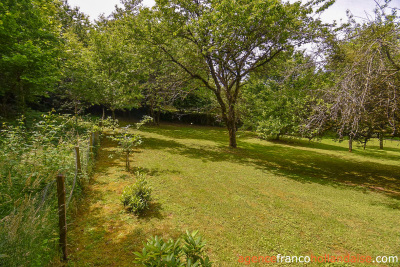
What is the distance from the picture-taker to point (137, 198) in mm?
4422

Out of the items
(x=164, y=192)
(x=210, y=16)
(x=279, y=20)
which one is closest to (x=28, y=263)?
(x=164, y=192)

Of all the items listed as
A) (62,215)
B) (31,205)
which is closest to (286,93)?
(62,215)

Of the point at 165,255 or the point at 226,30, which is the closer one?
the point at 165,255

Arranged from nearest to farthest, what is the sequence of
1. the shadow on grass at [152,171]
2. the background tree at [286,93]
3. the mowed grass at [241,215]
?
the mowed grass at [241,215] → the shadow on grass at [152,171] → the background tree at [286,93]

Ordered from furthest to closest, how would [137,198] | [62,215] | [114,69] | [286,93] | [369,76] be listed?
[114,69]
[286,93]
[369,76]
[137,198]
[62,215]

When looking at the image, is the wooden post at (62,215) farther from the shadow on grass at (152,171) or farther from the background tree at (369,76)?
the background tree at (369,76)

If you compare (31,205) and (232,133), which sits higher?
(232,133)

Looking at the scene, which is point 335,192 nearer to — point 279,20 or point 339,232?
point 339,232

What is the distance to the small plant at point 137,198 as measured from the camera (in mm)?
4344

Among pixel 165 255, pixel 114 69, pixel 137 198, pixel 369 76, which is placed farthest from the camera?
pixel 114 69

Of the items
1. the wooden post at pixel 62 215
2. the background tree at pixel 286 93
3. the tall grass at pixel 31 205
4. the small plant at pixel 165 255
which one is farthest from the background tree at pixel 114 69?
the small plant at pixel 165 255

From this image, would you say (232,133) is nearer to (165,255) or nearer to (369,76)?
(369,76)

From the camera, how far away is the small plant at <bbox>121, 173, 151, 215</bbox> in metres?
4.34

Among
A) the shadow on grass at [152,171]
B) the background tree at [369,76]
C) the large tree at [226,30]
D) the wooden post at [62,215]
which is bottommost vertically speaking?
the shadow on grass at [152,171]
